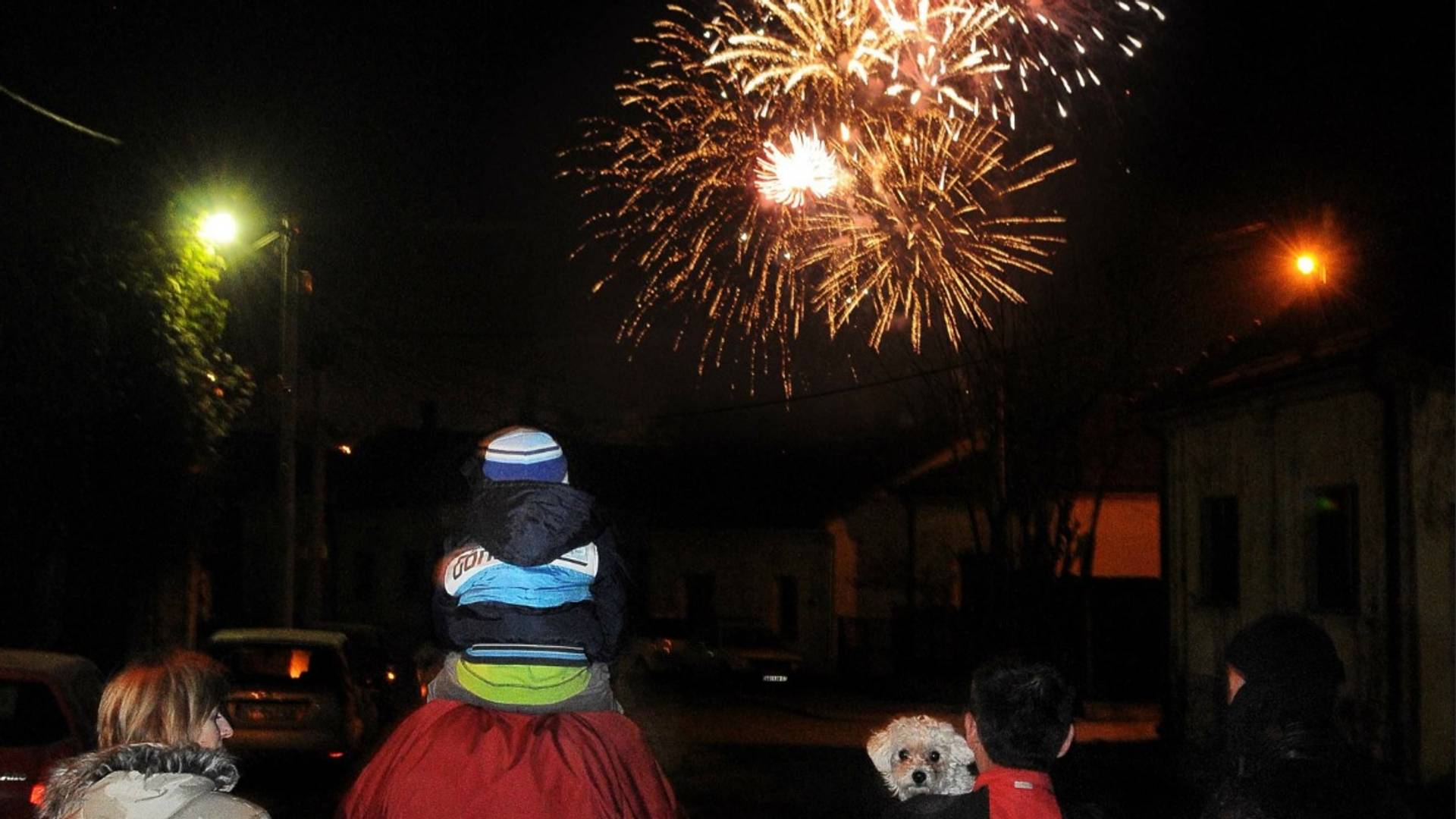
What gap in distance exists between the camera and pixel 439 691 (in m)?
3.25

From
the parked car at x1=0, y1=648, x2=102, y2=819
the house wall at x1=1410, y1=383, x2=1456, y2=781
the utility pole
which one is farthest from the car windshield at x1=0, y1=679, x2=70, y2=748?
the utility pole

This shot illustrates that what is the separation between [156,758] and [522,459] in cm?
118

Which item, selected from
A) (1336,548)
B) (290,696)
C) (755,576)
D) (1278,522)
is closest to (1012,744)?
(290,696)

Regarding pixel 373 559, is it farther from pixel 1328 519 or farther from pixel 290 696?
pixel 1328 519

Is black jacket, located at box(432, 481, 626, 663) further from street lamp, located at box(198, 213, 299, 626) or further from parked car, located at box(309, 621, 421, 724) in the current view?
street lamp, located at box(198, 213, 299, 626)

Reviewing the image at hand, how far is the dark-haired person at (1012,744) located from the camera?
3.88m

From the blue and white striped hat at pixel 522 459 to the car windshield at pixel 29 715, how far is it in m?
6.39

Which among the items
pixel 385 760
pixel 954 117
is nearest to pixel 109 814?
pixel 385 760

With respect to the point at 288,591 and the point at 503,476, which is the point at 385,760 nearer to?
the point at 503,476

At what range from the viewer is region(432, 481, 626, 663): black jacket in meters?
3.23

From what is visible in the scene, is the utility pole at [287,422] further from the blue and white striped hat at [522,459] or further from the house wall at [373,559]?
the house wall at [373,559]

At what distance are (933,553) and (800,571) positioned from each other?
4158 millimetres

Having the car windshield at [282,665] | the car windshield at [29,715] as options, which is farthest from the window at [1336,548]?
the car windshield at [29,715]

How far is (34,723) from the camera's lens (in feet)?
28.3
